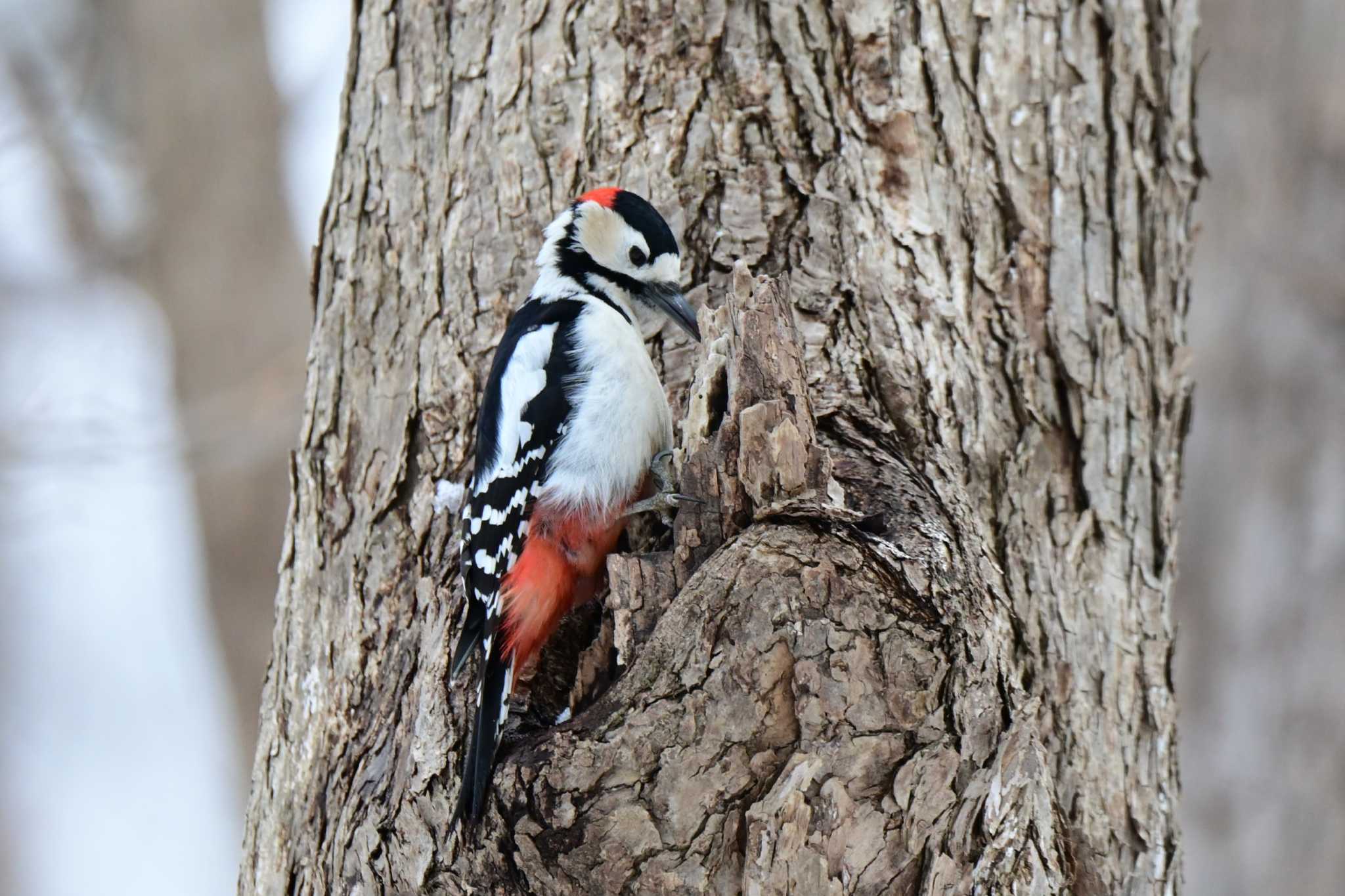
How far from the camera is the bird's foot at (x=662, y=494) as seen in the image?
2.31 m

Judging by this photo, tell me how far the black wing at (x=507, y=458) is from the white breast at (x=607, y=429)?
0.10 feet

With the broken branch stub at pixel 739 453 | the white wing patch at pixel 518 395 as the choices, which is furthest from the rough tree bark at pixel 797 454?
the white wing patch at pixel 518 395

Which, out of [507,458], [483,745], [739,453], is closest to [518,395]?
[507,458]

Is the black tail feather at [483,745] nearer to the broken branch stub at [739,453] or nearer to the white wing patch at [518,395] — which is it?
the broken branch stub at [739,453]

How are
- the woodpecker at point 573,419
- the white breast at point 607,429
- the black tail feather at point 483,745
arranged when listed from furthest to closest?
the white breast at point 607,429 < the woodpecker at point 573,419 < the black tail feather at point 483,745

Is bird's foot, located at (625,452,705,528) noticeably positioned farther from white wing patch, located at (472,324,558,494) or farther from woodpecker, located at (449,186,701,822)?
white wing patch, located at (472,324,558,494)

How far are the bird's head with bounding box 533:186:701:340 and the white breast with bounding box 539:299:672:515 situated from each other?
0.40 ft

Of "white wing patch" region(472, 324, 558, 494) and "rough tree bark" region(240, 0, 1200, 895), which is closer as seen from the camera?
"rough tree bark" region(240, 0, 1200, 895)

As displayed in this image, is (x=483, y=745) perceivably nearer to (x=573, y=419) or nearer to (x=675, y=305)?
(x=573, y=419)

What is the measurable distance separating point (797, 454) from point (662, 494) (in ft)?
1.66

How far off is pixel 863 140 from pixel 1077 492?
79cm

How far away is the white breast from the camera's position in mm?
2408

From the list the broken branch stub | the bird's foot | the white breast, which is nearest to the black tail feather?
the broken branch stub

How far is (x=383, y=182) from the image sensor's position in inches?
103
